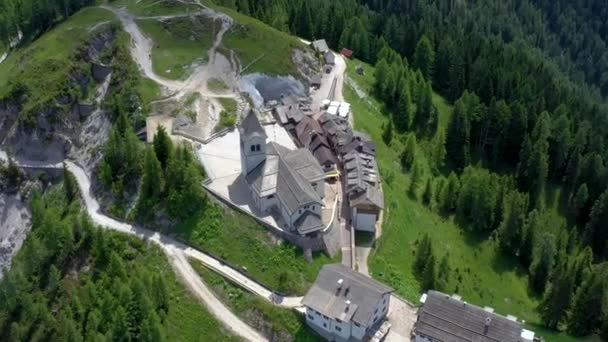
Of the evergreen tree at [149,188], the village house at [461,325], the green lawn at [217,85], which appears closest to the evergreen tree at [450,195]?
the village house at [461,325]

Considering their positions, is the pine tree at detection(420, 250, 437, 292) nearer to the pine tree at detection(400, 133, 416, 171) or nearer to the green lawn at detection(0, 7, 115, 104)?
the pine tree at detection(400, 133, 416, 171)

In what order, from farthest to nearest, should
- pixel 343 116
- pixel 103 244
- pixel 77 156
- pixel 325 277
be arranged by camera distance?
1. pixel 343 116
2. pixel 77 156
3. pixel 103 244
4. pixel 325 277

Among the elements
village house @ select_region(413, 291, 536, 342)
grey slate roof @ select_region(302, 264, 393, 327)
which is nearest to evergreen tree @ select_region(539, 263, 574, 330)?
village house @ select_region(413, 291, 536, 342)

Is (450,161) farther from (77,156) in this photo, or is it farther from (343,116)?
(77,156)

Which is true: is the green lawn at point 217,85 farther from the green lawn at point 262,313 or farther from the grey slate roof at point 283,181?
the green lawn at point 262,313

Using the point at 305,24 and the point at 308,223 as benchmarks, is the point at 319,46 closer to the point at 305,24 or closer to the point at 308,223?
the point at 305,24

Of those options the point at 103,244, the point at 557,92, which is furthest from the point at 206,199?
the point at 557,92

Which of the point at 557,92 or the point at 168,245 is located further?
the point at 557,92
